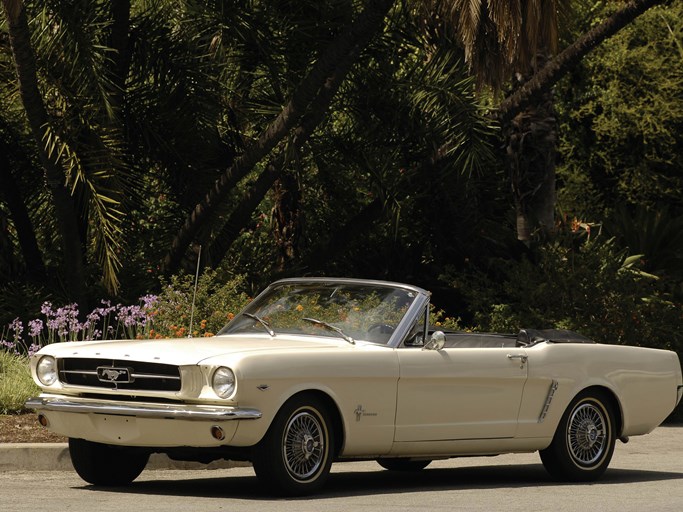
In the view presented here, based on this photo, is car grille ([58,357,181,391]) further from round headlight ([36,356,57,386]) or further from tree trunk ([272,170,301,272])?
tree trunk ([272,170,301,272])

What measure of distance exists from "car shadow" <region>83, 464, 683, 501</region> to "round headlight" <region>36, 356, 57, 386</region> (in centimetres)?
76

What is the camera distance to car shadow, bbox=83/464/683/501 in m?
9.38

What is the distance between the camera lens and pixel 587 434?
10773mm

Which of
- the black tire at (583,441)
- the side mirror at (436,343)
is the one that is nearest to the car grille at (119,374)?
the side mirror at (436,343)

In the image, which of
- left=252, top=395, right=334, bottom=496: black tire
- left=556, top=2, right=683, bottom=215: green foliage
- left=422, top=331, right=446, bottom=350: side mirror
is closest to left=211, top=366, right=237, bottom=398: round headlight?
left=252, top=395, right=334, bottom=496: black tire

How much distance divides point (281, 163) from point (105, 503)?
9.76 m

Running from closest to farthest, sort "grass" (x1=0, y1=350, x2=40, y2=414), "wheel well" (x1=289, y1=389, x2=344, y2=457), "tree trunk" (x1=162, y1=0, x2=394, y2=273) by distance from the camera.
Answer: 1. "wheel well" (x1=289, y1=389, x2=344, y2=457)
2. "grass" (x1=0, y1=350, x2=40, y2=414)
3. "tree trunk" (x1=162, y1=0, x2=394, y2=273)

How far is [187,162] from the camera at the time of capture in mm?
18891

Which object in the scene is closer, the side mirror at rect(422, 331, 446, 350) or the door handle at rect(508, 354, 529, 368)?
the side mirror at rect(422, 331, 446, 350)

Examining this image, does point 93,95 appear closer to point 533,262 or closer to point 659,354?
point 533,262

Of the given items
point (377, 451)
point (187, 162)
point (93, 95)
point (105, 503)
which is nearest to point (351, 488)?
point (377, 451)

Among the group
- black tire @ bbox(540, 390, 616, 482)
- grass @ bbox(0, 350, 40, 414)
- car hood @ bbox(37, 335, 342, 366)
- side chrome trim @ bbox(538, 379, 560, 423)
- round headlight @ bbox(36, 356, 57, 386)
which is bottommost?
grass @ bbox(0, 350, 40, 414)

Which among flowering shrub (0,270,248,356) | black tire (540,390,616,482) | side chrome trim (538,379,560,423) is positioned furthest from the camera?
flowering shrub (0,270,248,356)

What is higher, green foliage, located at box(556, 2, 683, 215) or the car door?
green foliage, located at box(556, 2, 683, 215)
